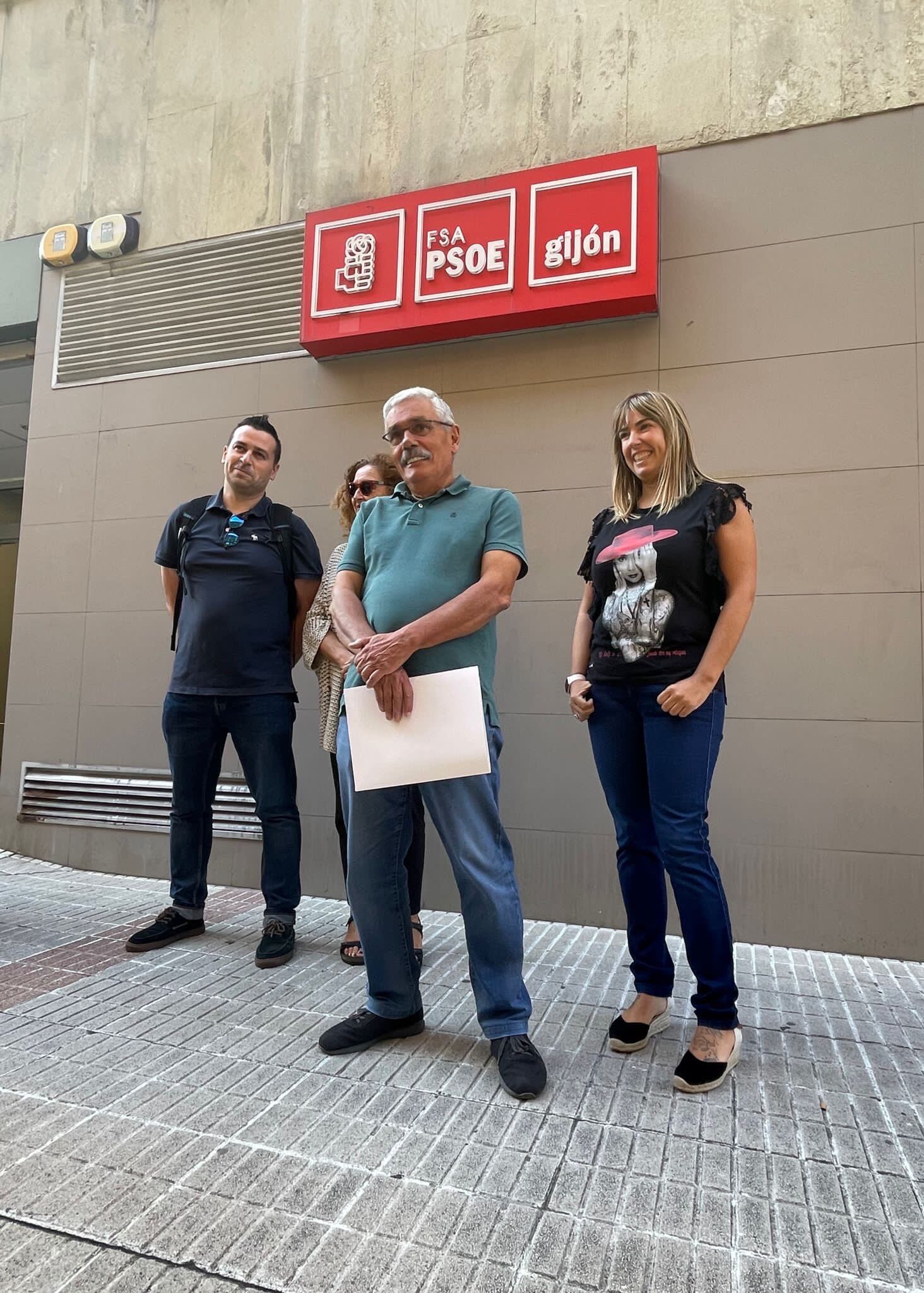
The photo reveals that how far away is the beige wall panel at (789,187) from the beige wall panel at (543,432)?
0.74 metres

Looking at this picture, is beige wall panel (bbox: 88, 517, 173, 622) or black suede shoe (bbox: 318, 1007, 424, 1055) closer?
black suede shoe (bbox: 318, 1007, 424, 1055)

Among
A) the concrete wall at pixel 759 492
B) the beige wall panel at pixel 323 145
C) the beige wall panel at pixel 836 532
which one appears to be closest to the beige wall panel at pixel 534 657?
the concrete wall at pixel 759 492

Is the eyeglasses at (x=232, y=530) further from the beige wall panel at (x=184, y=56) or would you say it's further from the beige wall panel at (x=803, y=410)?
the beige wall panel at (x=184, y=56)

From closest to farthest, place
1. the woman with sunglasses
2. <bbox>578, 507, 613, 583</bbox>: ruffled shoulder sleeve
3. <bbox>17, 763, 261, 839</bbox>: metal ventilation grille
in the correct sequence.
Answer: <bbox>578, 507, 613, 583</bbox>: ruffled shoulder sleeve
the woman with sunglasses
<bbox>17, 763, 261, 839</bbox>: metal ventilation grille

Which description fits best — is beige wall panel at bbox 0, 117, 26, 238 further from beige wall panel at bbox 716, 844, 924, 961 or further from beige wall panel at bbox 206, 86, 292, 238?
beige wall panel at bbox 716, 844, 924, 961

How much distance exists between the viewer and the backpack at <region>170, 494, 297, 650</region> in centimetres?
332

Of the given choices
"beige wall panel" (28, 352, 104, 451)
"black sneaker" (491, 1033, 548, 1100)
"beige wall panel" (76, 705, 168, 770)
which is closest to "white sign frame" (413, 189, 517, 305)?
"beige wall panel" (28, 352, 104, 451)

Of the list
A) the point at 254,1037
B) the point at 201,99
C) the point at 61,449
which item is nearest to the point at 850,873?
the point at 254,1037

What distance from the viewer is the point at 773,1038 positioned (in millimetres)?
2363

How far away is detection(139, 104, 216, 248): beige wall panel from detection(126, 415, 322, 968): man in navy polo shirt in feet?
7.26

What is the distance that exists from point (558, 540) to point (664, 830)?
1.98 metres

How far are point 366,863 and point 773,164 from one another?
360 centimetres

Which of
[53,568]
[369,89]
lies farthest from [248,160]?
[53,568]

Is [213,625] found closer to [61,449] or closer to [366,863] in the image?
[366,863]
